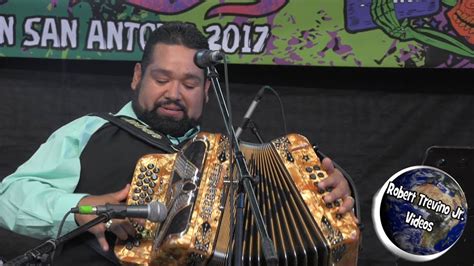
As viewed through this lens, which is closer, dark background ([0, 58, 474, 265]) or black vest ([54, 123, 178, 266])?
black vest ([54, 123, 178, 266])

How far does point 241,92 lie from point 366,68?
648 mm

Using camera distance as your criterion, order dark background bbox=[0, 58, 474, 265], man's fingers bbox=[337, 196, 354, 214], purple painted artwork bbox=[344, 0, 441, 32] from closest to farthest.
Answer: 1. man's fingers bbox=[337, 196, 354, 214]
2. purple painted artwork bbox=[344, 0, 441, 32]
3. dark background bbox=[0, 58, 474, 265]

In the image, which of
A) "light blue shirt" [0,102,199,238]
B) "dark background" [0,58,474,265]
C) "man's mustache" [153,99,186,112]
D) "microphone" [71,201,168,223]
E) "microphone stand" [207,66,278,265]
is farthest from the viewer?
"dark background" [0,58,474,265]

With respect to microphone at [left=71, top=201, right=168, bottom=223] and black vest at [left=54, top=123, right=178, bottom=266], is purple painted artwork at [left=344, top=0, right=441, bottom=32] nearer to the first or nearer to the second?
black vest at [left=54, top=123, right=178, bottom=266]

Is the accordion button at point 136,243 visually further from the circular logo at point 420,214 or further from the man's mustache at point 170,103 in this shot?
the circular logo at point 420,214

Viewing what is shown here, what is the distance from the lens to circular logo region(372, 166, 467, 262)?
301 centimetres

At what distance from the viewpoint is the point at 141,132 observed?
2.68 metres

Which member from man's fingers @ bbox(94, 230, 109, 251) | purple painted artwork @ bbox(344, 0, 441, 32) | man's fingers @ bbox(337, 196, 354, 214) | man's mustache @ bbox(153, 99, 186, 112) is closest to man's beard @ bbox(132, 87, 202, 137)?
man's mustache @ bbox(153, 99, 186, 112)

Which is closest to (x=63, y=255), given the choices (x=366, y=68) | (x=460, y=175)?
(x=460, y=175)

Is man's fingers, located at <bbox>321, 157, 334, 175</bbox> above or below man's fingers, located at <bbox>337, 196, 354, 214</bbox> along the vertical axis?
above

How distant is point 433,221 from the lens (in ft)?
9.92

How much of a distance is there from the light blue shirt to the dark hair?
1.09 ft

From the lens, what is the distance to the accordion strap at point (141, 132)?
8.59 feet

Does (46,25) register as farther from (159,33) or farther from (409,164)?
(409,164)
